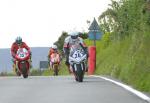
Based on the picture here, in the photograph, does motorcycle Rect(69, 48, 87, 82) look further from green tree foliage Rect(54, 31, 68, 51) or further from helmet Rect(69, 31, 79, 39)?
green tree foliage Rect(54, 31, 68, 51)

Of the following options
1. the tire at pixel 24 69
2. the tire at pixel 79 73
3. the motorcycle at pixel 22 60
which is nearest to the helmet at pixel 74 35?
the tire at pixel 79 73

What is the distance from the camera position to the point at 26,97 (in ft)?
51.2

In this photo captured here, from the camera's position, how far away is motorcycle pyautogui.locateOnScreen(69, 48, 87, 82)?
21.5 meters

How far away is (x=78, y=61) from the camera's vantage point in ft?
71.2

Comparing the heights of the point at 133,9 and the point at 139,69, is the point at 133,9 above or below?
above

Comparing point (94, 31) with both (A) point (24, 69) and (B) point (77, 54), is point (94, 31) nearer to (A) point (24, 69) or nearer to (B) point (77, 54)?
(A) point (24, 69)

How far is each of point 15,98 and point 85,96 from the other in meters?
1.52

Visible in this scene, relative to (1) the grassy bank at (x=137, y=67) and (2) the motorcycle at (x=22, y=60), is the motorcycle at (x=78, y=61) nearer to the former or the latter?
(1) the grassy bank at (x=137, y=67)

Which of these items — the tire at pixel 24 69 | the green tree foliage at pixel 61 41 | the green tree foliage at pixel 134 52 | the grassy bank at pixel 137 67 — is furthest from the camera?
the green tree foliage at pixel 61 41

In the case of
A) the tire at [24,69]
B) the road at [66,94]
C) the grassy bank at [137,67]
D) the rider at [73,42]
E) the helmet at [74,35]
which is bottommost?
the tire at [24,69]

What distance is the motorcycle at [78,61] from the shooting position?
70.6 ft

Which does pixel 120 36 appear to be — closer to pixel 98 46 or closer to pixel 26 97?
pixel 98 46

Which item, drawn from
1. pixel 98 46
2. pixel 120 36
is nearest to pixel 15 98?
pixel 120 36

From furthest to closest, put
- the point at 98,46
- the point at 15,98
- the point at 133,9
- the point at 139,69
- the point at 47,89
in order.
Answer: the point at 98,46 < the point at 133,9 < the point at 139,69 < the point at 47,89 < the point at 15,98
